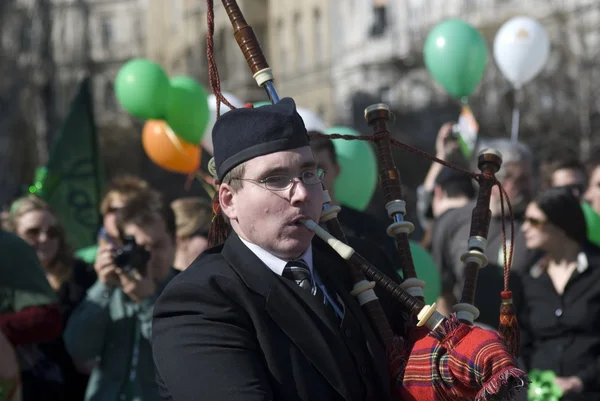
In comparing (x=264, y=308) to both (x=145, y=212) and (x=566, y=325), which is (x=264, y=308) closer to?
(x=145, y=212)

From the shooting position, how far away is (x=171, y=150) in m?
7.67

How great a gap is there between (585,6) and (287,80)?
2095 centimetres

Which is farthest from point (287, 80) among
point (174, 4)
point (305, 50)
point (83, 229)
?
point (83, 229)

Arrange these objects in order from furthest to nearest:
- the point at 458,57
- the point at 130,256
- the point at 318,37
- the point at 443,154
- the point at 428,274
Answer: the point at 318,37 < the point at 458,57 < the point at 443,154 < the point at 428,274 < the point at 130,256

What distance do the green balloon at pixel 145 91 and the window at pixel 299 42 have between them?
40.5m

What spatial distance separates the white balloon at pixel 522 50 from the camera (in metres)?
9.20

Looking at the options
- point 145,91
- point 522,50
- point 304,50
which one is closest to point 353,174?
point 145,91

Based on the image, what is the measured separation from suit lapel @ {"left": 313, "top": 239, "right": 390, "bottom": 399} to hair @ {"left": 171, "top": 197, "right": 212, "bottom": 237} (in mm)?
2489

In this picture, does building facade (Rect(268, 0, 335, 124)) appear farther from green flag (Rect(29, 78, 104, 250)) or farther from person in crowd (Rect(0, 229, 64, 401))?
person in crowd (Rect(0, 229, 64, 401))

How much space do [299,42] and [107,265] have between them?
147ft

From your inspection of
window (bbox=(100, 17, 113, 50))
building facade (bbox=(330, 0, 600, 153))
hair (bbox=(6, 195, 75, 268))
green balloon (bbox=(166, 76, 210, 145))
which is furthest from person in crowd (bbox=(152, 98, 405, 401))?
window (bbox=(100, 17, 113, 50))

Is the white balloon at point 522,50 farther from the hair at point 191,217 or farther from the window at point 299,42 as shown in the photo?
the window at point 299,42

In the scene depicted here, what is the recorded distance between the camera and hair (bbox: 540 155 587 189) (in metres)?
7.64

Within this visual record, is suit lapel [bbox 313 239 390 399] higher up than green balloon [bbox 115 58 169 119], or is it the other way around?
suit lapel [bbox 313 239 390 399]
